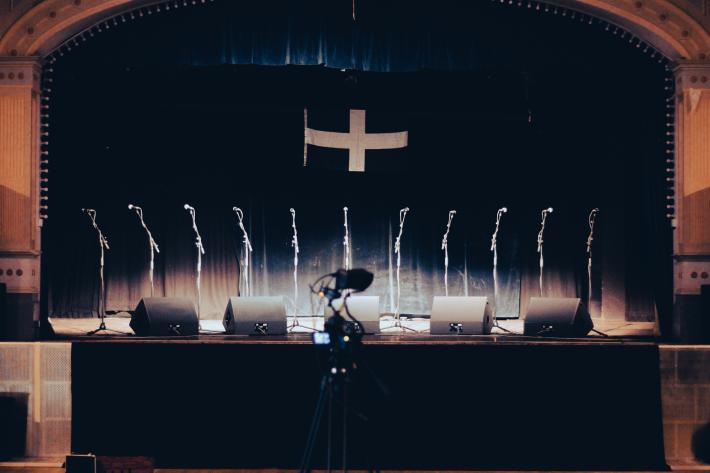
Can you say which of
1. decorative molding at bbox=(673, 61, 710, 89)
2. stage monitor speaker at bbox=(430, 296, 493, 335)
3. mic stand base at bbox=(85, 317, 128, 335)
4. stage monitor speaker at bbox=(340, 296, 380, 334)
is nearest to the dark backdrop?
decorative molding at bbox=(673, 61, 710, 89)

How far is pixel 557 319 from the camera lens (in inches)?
285

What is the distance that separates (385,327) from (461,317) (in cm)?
142

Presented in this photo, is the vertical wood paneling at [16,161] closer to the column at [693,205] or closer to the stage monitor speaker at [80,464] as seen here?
the stage monitor speaker at [80,464]

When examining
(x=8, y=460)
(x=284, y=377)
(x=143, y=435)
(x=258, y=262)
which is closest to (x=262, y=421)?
(x=284, y=377)

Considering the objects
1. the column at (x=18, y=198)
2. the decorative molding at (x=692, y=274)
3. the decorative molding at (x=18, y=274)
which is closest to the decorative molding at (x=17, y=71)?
the column at (x=18, y=198)

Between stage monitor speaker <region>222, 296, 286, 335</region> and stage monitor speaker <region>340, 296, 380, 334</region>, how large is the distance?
23.7 inches

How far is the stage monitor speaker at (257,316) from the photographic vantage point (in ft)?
23.7

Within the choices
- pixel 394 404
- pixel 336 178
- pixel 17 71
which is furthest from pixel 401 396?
pixel 336 178

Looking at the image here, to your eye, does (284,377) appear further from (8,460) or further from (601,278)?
(601,278)

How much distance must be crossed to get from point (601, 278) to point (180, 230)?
530 cm

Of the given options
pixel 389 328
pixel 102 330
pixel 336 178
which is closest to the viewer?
pixel 102 330

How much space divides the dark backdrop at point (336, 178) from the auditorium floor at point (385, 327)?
345 mm

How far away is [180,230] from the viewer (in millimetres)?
A: 10117

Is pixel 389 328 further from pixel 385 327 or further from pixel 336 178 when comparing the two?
pixel 336 178
